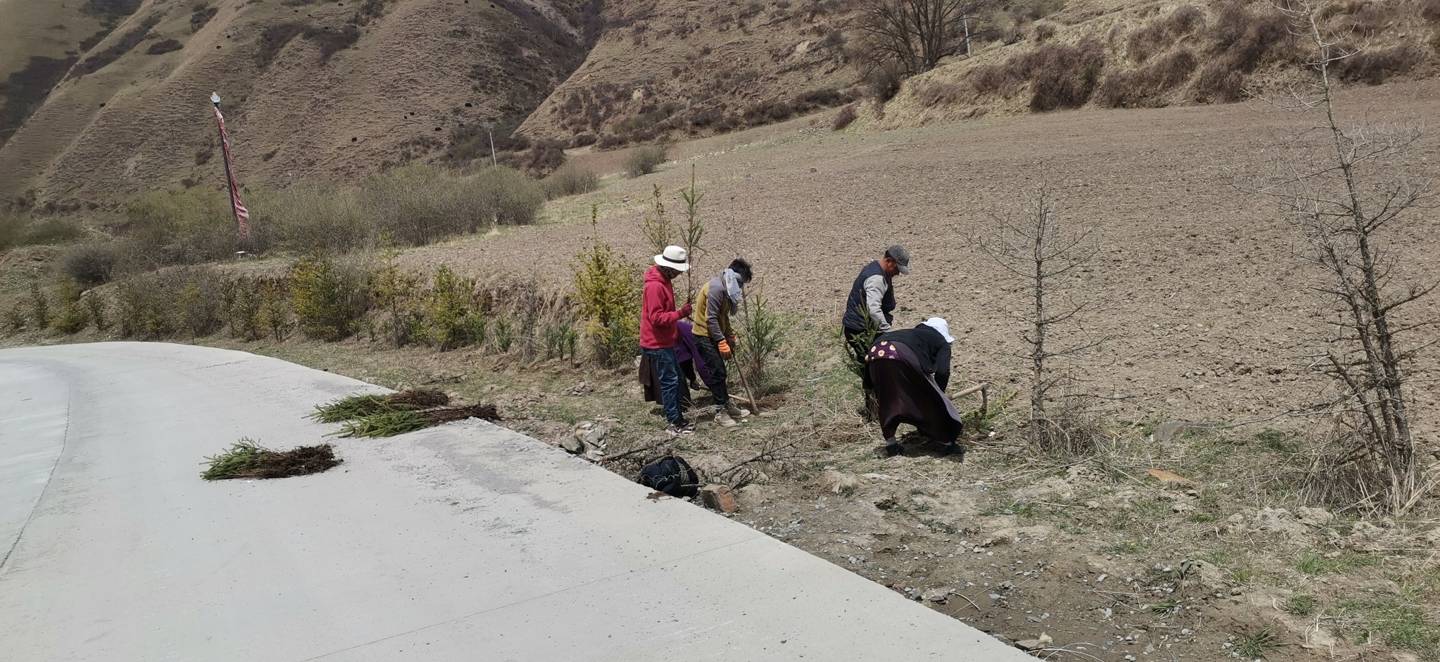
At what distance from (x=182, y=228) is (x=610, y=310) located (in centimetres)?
3007

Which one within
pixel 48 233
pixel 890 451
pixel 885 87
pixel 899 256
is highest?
pixel 885 87

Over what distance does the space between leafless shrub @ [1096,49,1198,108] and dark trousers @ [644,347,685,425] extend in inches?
850

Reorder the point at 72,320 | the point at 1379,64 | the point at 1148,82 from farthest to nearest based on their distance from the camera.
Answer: the point at 72,320 < the point at 1148,82 < the point at 1379,64

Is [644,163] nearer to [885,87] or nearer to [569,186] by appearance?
[569,186]

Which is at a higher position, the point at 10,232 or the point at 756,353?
the point at 10,232

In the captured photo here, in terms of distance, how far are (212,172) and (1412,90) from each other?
72.5 m

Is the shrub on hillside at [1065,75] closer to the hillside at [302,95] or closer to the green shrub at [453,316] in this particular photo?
the green shrub at [453,316]

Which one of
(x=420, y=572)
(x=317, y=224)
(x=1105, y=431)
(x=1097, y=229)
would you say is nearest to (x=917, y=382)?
(x=1105, y=431)

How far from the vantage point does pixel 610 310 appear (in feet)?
38.7

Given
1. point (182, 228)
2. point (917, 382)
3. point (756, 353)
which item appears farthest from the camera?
point (182, 228)

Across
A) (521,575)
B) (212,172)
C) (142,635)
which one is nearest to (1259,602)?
(521,575)

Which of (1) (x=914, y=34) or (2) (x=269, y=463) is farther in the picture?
(1) (x=914, y=34)

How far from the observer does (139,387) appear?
1452 cm

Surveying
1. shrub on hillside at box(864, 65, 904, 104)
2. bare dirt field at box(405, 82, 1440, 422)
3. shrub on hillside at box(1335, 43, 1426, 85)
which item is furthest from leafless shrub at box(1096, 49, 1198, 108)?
shrub on hillside at box(864, 65, 904, 104)
